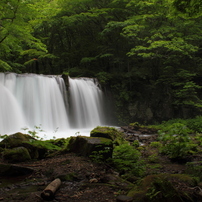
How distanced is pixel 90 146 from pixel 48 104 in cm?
994

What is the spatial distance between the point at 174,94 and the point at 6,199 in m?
16.7

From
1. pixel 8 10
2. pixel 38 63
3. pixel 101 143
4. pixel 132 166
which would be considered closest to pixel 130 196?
pixel 132 166

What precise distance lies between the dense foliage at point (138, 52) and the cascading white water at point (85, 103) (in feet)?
5.84

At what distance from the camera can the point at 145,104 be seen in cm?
1842

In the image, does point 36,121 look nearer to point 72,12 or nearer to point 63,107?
point 63,107

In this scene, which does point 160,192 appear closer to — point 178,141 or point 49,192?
point 49,192

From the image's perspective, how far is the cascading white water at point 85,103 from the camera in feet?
51.1

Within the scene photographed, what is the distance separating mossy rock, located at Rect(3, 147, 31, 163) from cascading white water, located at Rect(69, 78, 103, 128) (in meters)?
9.84

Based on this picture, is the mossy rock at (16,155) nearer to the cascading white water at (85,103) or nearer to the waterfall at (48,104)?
the waterfall at (48,104)

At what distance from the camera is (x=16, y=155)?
4.96 meters

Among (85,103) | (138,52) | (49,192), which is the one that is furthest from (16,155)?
(138,52)

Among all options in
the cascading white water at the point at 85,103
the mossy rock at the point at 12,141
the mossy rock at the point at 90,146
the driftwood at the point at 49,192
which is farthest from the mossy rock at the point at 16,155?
the cascading white water at the point at 85,103

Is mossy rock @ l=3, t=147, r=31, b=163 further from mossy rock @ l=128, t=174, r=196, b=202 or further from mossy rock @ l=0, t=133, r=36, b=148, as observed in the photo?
mossy rock @ l=128, t=174, r=196, b=202

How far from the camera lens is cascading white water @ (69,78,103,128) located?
15.6 m
